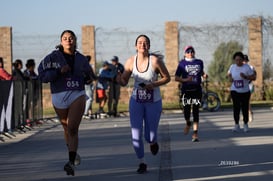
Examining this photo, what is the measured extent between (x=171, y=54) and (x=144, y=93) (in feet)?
66.9

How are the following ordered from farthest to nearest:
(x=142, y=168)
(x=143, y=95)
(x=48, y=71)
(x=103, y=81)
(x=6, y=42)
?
(x=6, y=42) < (x=103, y=81) < (x=143, y=95) < (x=142, y=168) < (x=48, y=71)

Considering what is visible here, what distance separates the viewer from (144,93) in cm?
1041

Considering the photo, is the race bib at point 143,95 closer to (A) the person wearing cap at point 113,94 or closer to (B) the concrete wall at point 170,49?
(A) the person wearing cap at point 113,94

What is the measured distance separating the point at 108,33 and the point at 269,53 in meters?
6.77

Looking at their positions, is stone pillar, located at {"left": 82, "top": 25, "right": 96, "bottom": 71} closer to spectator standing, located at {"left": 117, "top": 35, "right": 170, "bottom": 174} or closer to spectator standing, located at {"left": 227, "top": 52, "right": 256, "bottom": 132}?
spectator standing, located at {"left": 227, "top": 52, "right": 256, "bottom": 132}

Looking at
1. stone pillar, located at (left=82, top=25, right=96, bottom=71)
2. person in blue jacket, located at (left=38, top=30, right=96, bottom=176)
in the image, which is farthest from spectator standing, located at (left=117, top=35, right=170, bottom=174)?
stone pillar, located at (left=82, top=25, right=96, bottom=71)

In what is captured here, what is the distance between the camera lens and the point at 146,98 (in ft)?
34.2

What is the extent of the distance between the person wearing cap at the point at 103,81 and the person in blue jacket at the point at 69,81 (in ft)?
44.6

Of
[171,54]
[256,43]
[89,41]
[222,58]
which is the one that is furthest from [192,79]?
[222,58]

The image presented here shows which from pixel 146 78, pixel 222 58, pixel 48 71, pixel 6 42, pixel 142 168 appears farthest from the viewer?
pixel 222 58

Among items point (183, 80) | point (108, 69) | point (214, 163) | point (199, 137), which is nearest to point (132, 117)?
point (214, 163)

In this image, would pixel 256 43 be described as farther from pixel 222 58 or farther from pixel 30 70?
pixel 30 70

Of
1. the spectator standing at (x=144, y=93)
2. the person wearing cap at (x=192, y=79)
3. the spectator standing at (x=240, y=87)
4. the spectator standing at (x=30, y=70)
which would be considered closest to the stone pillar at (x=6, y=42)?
the spectator standing at (x=30, y=70)

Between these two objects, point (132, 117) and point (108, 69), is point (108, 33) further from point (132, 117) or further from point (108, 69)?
point (132, 117)
